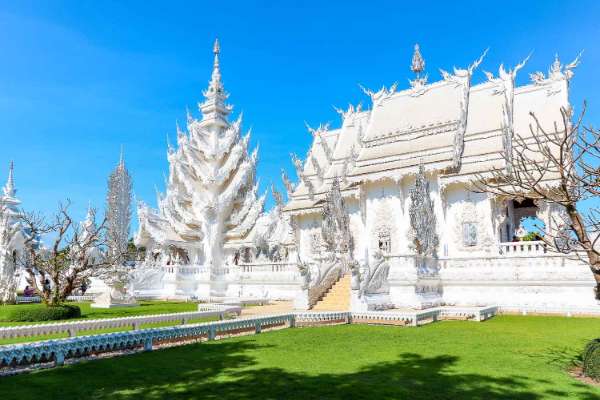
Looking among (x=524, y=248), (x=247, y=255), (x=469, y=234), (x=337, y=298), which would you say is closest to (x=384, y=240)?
(x=469, y=234)

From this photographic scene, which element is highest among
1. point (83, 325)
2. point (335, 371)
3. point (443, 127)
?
point (443, 127)

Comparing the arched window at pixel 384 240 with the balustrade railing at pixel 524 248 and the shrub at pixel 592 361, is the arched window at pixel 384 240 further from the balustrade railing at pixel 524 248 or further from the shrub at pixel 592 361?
the shrub at pixel 592 361

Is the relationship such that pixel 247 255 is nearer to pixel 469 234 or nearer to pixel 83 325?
pixel 469 234

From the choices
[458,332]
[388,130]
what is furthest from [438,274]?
[388,130]

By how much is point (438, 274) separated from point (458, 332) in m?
7.47

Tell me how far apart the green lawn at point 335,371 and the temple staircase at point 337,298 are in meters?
6.16

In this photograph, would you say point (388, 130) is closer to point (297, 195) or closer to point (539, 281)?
point (297, 195)

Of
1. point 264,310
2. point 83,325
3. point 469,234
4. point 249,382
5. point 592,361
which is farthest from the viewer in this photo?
point 469,234

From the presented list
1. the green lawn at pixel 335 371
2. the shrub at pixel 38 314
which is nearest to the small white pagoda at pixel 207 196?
the shrub at pixel 38 314

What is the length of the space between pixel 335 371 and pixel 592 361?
3.26 meters

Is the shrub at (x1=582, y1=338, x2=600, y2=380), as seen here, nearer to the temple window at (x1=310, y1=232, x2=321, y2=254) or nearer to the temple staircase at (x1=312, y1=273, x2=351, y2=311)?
the temple staircase at (x1=312, y1=273, x2=351, y2=311)

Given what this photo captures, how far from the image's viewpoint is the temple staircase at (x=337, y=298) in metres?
16.4

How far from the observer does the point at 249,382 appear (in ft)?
19.6

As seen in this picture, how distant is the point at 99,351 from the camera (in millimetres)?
7891
